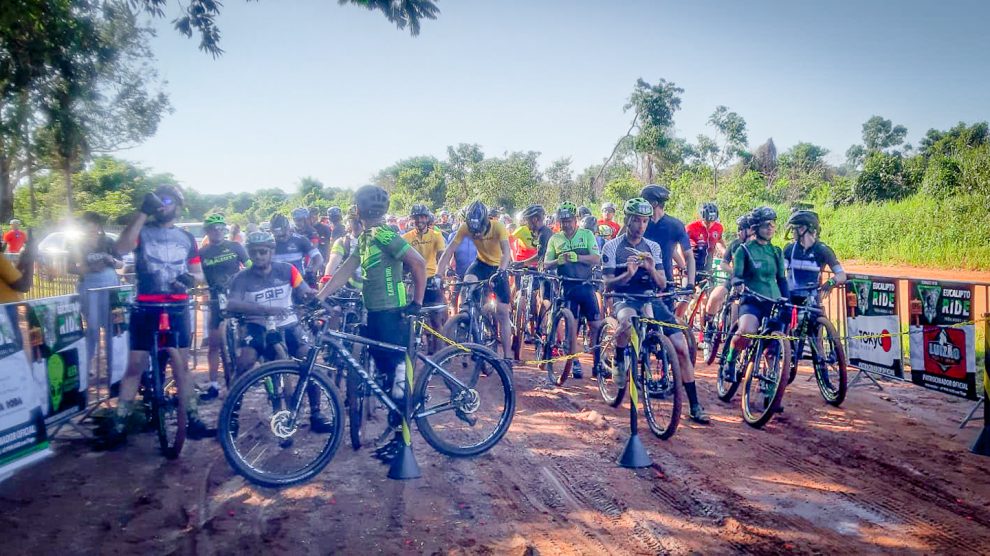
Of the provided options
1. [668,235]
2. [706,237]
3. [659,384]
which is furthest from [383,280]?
[706,237]

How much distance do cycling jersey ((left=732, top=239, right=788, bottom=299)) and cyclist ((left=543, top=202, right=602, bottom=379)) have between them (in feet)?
→ 6.37

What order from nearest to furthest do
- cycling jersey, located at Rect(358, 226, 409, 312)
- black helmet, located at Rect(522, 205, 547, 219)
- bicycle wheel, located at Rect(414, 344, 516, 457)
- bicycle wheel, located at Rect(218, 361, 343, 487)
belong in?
bicycle wheel, located at Rect(218, 361, 343, 487)
cycling jersey, located at Rect(358, 226, 409, 312)
bicycle wheel, located at Rect(414, 344, 516, 457)
black helmet, located at Rect(522, 205, 547, 219)

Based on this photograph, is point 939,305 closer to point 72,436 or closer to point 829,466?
point 829,466

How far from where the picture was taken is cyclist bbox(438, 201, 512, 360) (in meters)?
8.72

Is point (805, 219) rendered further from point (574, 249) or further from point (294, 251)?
point (294, 251)

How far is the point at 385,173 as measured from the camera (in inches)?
2950

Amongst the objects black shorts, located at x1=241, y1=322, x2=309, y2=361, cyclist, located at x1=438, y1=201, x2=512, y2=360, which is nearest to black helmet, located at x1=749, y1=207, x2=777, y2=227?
cyclist, located at x1=438, y1=201, x2=512, y2=360

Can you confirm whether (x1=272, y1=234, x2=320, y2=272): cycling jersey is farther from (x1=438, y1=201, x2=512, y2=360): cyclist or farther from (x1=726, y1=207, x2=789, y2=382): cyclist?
(x1=726, y1=207, x2=789, y2=382): cyclist

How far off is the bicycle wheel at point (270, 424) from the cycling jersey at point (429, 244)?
3.84 m

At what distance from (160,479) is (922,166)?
121ft

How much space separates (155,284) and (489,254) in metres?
4.17

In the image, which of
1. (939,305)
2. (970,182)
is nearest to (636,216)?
(939,305)

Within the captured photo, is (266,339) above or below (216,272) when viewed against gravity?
below

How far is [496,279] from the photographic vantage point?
8906 mm
